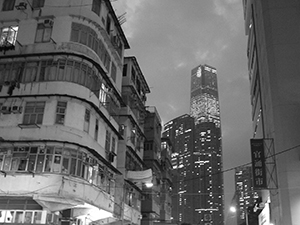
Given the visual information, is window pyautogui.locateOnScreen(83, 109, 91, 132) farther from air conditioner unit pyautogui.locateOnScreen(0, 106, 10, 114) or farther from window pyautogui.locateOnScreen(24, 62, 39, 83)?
air conditioner unit pyautogui.locateOnScreen(0, 106, 10, 114)

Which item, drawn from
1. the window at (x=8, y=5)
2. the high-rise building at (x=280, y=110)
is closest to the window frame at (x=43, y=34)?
the window at (x=8, y=5)

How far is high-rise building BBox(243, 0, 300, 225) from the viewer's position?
2227 centimetres

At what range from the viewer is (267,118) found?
26594mm

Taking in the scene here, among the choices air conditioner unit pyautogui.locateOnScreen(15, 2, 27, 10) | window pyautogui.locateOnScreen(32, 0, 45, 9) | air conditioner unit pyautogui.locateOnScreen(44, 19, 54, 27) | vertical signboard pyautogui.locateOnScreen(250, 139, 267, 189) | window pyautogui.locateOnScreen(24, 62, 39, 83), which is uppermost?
window pyautogui.locateOnScreen(32, 0, 45, 9)

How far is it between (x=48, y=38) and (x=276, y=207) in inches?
724

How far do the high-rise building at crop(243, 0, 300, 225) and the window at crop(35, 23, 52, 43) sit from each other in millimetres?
15230

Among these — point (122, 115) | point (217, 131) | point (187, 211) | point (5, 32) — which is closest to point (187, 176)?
point (187, 211)

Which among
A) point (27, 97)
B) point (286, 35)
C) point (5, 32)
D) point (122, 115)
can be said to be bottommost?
point (27, 97)

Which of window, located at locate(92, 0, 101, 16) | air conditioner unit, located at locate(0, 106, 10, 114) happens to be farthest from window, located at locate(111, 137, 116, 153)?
window, located at locate(92, 0, 101, 16)

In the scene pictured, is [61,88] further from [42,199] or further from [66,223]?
[66,223]

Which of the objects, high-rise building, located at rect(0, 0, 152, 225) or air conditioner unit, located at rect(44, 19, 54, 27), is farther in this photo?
air conditioner unit, located at rect(44, 19, 54, 27)

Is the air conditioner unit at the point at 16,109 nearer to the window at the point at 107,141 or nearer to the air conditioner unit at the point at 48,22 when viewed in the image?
the air conditioner unit at the point at 48,22

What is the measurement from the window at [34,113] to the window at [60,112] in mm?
911

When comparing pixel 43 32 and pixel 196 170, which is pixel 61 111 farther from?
pixel 196 170
